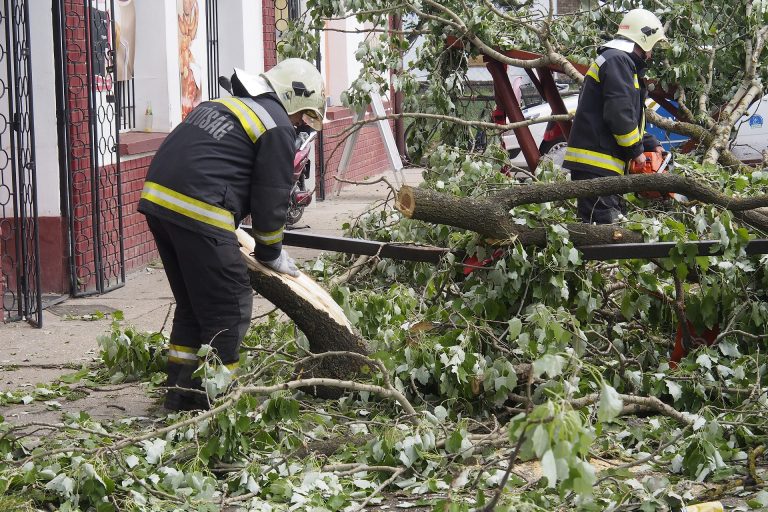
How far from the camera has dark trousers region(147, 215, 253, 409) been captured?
4902mm

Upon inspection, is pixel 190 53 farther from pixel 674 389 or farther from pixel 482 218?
pixel 674 389

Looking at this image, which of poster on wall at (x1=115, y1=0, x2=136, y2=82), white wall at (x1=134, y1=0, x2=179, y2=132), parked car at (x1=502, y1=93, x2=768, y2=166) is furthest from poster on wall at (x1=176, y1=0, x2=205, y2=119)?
parked car at (x1=502, y1=93, x2=768, y2=166)

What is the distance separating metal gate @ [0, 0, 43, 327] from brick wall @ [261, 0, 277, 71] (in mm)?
5363

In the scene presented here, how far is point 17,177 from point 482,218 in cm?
403

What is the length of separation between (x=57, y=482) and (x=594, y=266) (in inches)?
114

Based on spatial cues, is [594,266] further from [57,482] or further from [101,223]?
[101,223]

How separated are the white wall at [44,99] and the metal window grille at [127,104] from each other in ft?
A: 5.62

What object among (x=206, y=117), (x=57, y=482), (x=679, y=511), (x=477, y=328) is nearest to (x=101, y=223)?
(x=206, y=117)

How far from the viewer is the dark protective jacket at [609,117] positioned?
7.28 metres

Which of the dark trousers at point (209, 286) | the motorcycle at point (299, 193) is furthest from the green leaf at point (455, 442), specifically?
the motorcycle at point (299, 193)

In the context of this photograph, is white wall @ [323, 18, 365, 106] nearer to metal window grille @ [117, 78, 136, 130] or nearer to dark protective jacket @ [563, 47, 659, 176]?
metal window grille @ [117, 78, 136, 130]

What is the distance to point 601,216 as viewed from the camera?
272 inches

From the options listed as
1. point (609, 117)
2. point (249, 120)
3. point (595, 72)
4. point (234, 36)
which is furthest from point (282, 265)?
point (234, 36)

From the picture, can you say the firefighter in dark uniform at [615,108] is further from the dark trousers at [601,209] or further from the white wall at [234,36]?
the white wall at [234,36]
